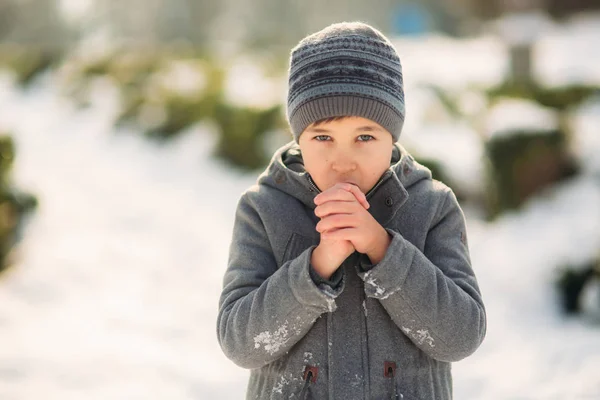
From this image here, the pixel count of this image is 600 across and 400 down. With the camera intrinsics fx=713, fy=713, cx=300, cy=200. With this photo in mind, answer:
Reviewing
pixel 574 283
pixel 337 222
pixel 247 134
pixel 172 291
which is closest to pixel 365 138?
pixel 337 222

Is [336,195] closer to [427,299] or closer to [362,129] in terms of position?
[362,129]

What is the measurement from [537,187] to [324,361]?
13.5 feet

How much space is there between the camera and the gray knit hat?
1643 mm

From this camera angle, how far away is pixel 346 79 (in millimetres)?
1661

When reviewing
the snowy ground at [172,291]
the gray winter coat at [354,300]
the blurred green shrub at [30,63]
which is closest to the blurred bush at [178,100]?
the snowy ground at [172,291]

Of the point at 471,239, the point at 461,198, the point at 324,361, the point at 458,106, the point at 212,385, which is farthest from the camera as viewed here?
the point at 458,106

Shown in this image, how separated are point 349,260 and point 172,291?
342cm

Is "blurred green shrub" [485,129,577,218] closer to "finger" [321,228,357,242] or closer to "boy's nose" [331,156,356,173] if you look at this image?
"boy's nose" [331,156,356,173]

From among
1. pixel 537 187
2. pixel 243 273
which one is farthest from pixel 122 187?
pixel 243 273

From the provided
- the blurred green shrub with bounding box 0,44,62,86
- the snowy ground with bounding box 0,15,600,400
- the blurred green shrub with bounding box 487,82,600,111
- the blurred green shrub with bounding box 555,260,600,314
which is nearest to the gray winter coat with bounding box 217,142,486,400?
the snowy ground with bounding box 0,15,600,400

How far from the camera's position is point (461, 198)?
5.98 meters

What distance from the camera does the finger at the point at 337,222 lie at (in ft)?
5.04

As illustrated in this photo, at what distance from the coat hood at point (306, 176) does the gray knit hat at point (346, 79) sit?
94 mm

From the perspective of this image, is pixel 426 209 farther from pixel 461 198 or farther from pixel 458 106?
pixel 458 106
